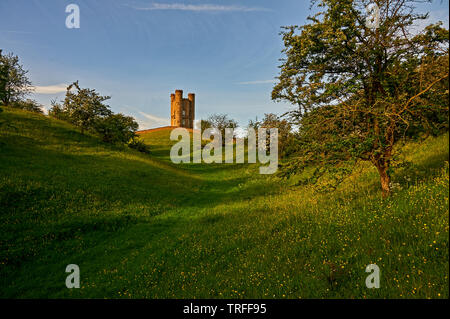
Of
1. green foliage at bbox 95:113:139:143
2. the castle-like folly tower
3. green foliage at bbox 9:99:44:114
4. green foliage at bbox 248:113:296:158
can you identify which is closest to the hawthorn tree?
green foliage at bbox 248:113:296:158

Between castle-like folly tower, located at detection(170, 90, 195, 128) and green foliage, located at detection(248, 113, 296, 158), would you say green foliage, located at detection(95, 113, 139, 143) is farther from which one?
castle-like folly tower, located at detection(170, 90, 195, 128)

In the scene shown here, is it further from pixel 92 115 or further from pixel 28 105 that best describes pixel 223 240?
pixel 28 105

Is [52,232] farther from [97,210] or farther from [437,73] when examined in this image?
[437,73]

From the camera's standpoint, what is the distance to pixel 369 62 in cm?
823

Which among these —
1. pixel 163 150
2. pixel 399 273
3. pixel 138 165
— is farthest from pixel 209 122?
pixel 399 273

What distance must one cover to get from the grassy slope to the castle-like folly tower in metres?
127

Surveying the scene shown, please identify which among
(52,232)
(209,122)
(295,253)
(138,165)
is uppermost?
(209,122)

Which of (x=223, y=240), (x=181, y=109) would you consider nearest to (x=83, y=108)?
(x=223, y=240)

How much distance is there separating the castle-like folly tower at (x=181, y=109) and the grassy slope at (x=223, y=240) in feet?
416

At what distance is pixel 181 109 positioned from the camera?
14012 cm

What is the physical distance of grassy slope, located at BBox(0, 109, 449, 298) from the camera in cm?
480

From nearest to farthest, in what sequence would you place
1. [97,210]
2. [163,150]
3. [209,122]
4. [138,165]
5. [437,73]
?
[437,73], [97,210], [138,165], [163,150], [209,122]

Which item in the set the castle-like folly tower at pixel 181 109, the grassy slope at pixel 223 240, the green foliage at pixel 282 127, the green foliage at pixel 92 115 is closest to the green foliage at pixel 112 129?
the green foliage at pixel 92 115
